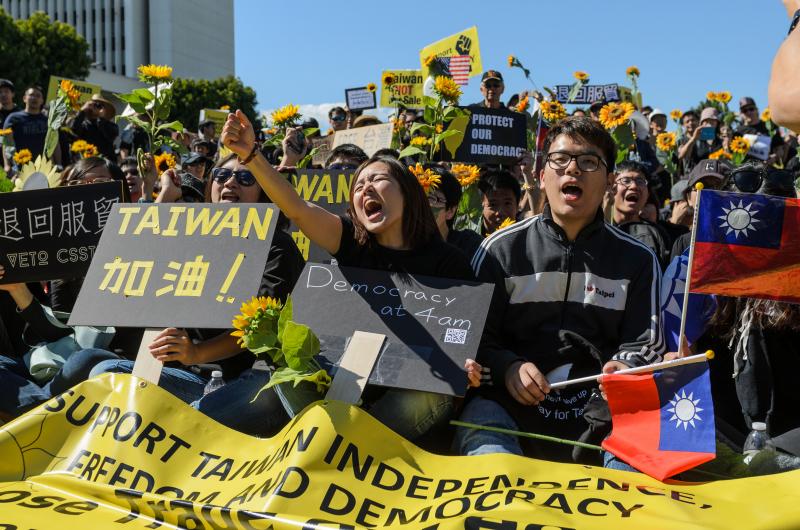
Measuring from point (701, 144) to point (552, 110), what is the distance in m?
5.64

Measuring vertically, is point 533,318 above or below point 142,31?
below

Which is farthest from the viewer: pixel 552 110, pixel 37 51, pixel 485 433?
pixel 37 51

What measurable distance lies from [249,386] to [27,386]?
1.44 metres

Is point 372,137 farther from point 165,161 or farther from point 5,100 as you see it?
point 5,100

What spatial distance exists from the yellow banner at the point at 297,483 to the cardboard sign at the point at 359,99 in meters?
8.60

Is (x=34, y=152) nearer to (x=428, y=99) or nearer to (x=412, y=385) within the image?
(x=428, y=99)

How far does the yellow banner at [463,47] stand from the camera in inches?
376

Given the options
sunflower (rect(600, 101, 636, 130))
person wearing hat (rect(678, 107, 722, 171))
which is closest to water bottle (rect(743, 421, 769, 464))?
sunflower (rect(600, 101, 636, 130))

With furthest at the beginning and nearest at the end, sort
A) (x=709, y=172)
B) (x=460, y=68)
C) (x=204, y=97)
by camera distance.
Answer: (x=204, y=97) < (x=460, y=68) < (x=709, y=172)

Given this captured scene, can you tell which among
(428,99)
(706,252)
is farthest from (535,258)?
(428,99)

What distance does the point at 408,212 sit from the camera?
3.74 meters

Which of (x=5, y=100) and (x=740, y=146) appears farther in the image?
(x=5, y=100)

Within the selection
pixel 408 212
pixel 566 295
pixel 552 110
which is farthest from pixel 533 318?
pixel 552 110

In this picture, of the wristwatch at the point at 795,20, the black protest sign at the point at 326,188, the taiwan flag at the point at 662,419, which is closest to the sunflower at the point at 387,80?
the black protest sign at the point at 326,188
